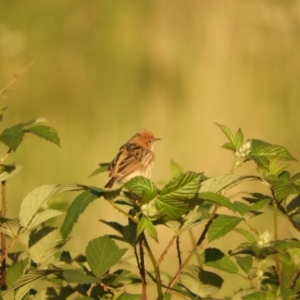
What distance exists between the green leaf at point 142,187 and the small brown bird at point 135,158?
231 centimetres

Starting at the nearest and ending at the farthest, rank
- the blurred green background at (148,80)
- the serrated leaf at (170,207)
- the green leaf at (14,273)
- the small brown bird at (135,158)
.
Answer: the serrated leaf at (170,207) < the green leaf at (14,273) < the small brown bird at (135,158) < the blurred green background at (148,80)

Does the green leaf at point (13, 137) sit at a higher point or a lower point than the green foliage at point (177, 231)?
higher

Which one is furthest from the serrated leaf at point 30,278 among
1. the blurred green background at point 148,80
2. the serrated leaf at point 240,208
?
the blurred green background at point 148,80

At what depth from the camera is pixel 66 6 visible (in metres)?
4.28

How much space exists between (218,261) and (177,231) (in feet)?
0.39

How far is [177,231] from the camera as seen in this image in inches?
57.6

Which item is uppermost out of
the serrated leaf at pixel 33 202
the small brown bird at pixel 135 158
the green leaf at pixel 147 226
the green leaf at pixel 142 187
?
the small brown bird at pixel 135 158

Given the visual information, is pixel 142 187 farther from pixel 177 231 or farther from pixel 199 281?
pixel 199 281

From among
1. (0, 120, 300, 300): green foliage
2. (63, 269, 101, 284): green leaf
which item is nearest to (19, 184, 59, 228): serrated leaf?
(0, 120, 300, 300): green foliage

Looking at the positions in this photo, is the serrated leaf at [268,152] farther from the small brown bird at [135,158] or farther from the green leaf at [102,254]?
the small brown bird at [135,158]

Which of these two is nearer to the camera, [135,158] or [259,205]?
[259,205]

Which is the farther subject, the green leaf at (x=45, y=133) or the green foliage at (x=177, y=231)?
the green leaf at (x=45, y=133)

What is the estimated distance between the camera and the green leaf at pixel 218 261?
58.9 inches

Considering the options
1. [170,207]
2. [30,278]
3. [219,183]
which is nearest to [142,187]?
[170,207]
